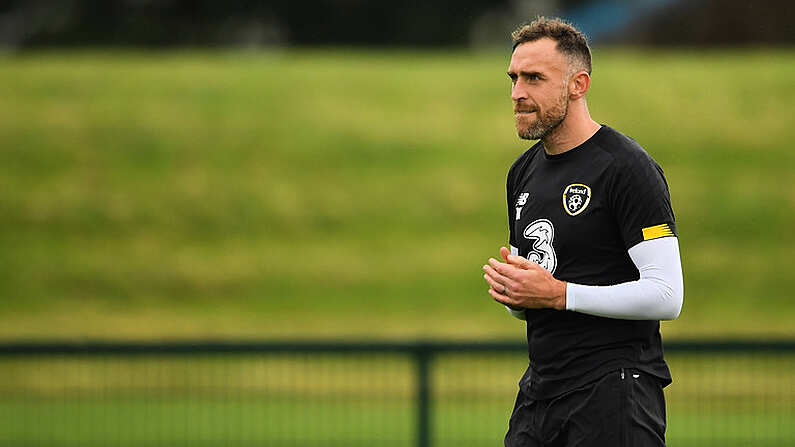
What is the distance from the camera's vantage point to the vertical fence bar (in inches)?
309

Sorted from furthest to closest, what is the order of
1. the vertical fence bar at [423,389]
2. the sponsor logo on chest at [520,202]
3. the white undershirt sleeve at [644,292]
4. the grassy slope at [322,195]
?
the grassy slope at [322,195]
the vertical fence bar at [423,389]
the sponsor logo on chest at [520,202]
the white undershirt sleeve at [644,292]

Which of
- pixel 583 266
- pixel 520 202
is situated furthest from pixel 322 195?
pixel 583 266

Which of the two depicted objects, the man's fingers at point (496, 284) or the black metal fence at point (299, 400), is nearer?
the man's fingers at point (496, 284)

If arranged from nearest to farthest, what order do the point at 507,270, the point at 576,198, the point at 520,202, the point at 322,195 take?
the point at 507,270 < the point at 576,198 < the point at 520,202 < the point at 322,195

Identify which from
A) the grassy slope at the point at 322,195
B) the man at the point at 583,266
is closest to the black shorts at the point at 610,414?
the man at the point at 583,266

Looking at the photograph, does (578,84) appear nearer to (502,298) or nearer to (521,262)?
(521,262)

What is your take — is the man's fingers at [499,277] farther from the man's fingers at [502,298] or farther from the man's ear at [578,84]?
the man's ear at [578,84]

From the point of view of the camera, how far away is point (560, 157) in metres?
4.66

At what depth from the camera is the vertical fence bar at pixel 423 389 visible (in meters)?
7.84

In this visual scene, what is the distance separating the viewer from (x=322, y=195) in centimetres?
2000

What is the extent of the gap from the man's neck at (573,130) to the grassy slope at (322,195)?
36.3ft

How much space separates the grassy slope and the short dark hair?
11145 millimetres

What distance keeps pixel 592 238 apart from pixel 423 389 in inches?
142

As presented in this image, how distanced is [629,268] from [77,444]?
512 centimetres
